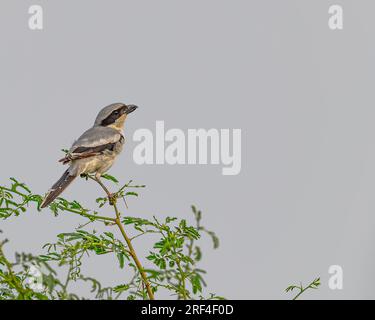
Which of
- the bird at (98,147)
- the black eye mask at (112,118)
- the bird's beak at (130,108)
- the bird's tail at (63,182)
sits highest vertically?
the bird's beak at (130,108)

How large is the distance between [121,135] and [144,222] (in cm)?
476

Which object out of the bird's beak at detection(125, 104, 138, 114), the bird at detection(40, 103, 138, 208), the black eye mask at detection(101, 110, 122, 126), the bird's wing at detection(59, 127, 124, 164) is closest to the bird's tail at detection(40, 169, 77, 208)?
the bird at detection(40, 103, 138, 208)

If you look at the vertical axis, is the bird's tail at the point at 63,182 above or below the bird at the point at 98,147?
below

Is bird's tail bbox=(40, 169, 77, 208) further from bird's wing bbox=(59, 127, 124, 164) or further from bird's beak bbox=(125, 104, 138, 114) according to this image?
bird's beak bbox=(125, 104, 138, 114)

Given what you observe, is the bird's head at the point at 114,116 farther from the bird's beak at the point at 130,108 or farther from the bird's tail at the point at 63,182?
the bird's tail at the point at 63,182

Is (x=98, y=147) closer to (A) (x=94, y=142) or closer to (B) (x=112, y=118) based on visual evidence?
(A) (x=94, y=142)

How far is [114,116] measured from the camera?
8031 millimetres

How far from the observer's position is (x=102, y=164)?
7090mm

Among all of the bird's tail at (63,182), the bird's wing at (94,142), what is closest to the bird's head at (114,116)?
the bird's wing at (94,142)

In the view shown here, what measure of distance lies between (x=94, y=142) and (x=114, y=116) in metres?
0.89

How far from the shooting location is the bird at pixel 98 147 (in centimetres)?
629

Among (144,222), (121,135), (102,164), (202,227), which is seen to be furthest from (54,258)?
(121,135)
